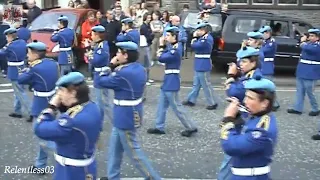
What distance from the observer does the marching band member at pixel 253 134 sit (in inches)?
173

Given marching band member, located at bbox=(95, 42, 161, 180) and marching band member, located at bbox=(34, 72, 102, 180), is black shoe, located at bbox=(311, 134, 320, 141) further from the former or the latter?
marching band member, located at bbox=(34, 72, 102, 180)

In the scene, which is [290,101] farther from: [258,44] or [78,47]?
[78,47]

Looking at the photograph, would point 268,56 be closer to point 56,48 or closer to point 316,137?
point 316,137

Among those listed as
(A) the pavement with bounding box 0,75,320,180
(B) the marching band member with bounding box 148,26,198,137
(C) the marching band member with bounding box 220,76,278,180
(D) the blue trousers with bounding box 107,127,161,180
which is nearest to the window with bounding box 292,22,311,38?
(A) the pavement with bounding box 0,75,320,180

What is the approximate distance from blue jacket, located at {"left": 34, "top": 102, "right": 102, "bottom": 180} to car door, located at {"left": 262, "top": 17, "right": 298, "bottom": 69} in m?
11.0

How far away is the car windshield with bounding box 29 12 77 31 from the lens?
1535 centimetres

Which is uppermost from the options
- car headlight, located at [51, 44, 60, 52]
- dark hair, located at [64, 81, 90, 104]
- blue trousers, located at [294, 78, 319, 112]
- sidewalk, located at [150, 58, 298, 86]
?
dark hair, located at [64, 81, 90, 104]

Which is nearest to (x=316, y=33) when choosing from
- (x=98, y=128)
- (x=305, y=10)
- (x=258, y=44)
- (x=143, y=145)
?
(x=258, y=44)

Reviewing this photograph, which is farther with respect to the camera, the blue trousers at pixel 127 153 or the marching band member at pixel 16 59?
the marching band member at pixel 16 59

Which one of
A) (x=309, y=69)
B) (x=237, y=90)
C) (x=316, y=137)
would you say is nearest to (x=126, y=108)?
(x=237, y=90)

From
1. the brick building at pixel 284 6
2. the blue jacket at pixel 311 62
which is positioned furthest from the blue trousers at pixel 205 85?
the brick building at pixel 284 6

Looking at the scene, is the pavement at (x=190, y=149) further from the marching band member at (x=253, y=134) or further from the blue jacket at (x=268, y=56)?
the marching band member at (x=253, y=134)

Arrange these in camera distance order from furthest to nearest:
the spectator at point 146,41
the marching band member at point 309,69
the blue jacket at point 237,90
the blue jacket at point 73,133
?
the spectator at point 146,41, the marching band member at point 309,69, the blue jacket at point 237,90, the blue jacket at point 73,133

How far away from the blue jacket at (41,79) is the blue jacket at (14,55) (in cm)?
264
